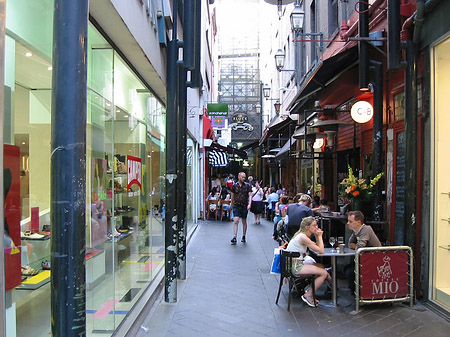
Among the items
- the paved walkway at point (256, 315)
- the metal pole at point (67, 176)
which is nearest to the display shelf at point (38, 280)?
the metal pole at point (67, 176)

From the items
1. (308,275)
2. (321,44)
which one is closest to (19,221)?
(308,275)

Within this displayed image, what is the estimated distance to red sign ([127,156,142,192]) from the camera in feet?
18.7

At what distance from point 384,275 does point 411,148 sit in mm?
1856

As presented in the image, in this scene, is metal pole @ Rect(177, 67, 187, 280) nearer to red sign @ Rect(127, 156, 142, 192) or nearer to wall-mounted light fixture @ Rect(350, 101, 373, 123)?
red sign @ Rect(127, 156, 142, 192)

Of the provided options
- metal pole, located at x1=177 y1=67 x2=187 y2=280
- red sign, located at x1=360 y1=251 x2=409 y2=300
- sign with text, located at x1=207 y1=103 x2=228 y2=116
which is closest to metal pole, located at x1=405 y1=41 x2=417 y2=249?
red sign, located at x1=360 y1=251 x2=409 y2=300

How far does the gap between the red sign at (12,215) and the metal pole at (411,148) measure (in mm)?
5174

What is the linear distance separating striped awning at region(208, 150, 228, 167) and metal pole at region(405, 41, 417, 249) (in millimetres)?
15490

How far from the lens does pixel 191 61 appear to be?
589cm

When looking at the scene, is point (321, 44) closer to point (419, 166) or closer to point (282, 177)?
point (419, 166)

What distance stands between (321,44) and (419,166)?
351 inches

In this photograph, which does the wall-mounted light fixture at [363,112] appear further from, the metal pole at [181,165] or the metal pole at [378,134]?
the metal pole at [181,165]

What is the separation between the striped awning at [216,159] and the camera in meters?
21.3

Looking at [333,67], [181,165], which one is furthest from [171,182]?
[333,67]

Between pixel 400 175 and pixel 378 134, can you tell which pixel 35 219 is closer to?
pixel 378 134
